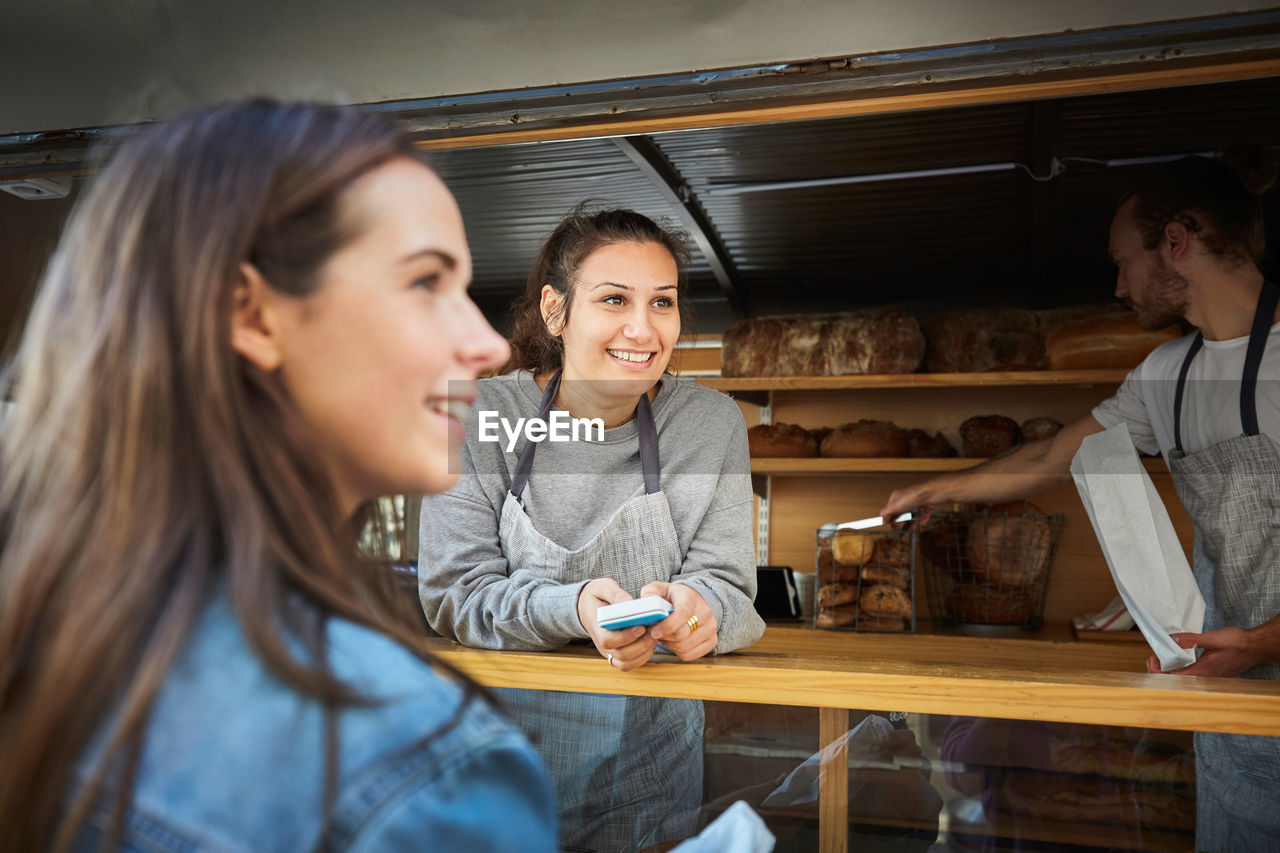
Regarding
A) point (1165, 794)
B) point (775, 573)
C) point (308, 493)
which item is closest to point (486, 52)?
point (308, 493)

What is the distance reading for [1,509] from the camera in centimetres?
54

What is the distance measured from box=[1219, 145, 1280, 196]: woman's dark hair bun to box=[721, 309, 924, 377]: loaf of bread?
Answer: 1192 mm

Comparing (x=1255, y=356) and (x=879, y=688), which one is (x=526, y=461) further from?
(x=1255, y=356)

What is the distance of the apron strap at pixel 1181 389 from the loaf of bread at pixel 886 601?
1100 millimetres

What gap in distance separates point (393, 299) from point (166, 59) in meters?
1.44

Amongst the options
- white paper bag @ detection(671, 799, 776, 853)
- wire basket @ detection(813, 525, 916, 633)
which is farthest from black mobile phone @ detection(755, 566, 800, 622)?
white paper bag @ detection(671, 799, 776, 853)

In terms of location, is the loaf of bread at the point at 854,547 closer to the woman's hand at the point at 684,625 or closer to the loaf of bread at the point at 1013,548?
the loaf of bread at the point at 1013,548

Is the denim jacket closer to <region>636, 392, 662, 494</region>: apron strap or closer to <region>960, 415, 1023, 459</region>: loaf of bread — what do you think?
<region>636, 392, 662, 494</region>: apron strap

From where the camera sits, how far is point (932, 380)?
10.5 ft

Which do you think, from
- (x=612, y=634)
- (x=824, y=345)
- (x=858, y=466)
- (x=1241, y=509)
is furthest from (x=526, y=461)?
(x=824, y=345)

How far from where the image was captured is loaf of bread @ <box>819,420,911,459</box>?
329 centimetres

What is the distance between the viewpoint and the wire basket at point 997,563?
3062 millimetres

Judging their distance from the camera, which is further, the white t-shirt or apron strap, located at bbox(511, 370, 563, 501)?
the white t-shirt

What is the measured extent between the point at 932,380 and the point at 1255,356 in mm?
1279
